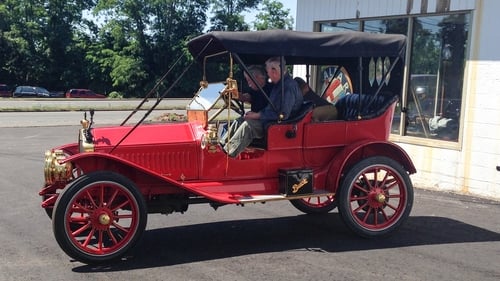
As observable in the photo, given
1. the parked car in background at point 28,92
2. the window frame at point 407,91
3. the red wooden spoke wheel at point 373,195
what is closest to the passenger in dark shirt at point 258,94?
the red wooden spoke wheel at point 373,195

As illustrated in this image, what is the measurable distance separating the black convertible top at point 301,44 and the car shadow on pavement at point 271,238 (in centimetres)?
187

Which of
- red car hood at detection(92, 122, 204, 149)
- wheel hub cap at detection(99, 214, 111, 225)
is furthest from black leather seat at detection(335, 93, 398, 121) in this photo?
wheel hub cap at detection(99, 214, 111, 225)

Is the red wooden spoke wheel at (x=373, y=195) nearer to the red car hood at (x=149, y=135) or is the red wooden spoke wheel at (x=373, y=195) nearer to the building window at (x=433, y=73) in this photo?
the red car hood at (x=149, y=135)

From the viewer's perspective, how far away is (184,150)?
5.16 metres

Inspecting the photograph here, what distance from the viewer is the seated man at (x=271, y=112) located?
17.1 feet

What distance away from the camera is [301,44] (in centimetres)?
528

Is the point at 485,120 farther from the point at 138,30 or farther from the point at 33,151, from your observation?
the point at 138,30

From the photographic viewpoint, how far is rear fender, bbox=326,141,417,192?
5449 millimetres

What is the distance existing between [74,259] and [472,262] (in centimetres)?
354

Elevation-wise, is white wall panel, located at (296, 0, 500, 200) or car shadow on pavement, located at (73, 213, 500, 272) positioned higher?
white wall panel, located at (296, 0, 500, 200)

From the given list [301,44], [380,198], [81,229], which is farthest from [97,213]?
[380,198]

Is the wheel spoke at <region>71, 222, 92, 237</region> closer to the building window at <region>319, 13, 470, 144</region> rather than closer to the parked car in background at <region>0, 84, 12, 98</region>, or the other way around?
the building window at <region>319, 13, 470, 144</region>

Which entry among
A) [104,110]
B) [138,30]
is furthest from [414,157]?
[138,30]

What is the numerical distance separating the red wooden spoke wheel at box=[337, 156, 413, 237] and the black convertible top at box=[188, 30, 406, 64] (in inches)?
44.4
